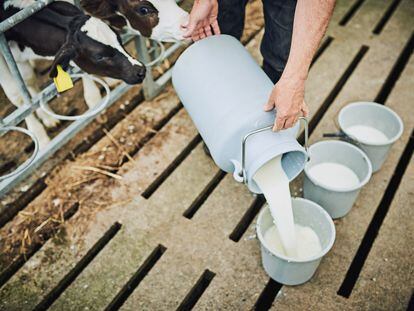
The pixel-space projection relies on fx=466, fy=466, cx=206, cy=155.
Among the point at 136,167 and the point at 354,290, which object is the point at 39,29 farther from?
the point at 354,290

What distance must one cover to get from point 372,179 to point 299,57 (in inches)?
44.5

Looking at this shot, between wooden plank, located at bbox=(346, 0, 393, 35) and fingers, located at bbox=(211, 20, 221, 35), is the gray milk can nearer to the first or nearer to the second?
fingers, located at bbox=(211, 20, 221, 35)

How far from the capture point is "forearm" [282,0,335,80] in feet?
5.06

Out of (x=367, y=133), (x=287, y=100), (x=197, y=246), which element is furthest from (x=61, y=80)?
(x=367, y=133)

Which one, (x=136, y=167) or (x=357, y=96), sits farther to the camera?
(x=357, y=96)

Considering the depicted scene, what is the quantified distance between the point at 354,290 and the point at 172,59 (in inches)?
73.6

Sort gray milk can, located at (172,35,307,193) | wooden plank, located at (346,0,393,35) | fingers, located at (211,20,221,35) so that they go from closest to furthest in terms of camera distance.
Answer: gray milk can, located at (172,35,307,193), fingers, located at (211,20,221,35), wooden plank, located at (346,0,393,35)

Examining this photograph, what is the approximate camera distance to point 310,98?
2793 mm

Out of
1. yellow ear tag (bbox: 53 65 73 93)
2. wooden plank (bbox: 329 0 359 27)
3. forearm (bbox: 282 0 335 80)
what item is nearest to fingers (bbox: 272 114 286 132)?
forearm (bbox: 282 0 335 80)

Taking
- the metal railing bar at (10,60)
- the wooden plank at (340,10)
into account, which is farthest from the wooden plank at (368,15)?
the metal railing bar at (10,60)

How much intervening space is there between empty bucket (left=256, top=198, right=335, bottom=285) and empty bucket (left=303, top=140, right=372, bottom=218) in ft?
0.40

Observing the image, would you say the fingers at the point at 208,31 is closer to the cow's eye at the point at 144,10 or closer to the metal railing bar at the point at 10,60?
the cow's eye at the point at 144,10

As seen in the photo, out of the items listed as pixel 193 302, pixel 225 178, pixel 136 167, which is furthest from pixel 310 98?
pixel 193 302

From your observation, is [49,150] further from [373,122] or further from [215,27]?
[373,122]
